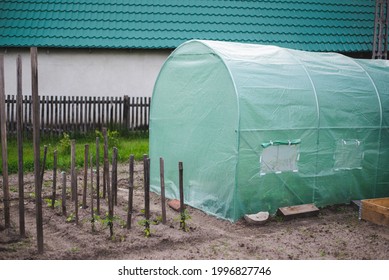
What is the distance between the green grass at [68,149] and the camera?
454 inches

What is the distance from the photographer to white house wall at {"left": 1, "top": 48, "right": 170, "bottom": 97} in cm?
1570

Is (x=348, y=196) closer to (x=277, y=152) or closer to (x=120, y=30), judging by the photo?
(x=277, y=152)

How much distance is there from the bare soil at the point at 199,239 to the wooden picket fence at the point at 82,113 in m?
6.68

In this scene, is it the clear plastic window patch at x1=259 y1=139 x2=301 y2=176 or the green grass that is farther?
the green grass

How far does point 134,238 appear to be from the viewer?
22.8 ft

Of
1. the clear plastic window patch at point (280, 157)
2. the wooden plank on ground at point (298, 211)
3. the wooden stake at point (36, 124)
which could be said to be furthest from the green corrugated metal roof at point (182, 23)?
the wooden stake at point (36, 124)

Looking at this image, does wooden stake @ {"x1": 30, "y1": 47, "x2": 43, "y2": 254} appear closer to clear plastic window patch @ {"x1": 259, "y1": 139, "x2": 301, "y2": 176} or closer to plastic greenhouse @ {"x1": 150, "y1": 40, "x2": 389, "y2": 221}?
plastic greenhouse @ {"x1": 150, "y1": 40, "x2": 389, "y2": 221}

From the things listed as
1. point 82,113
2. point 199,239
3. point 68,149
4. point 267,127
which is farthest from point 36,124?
point 82,113

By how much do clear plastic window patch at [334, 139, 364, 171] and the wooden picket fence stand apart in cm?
820

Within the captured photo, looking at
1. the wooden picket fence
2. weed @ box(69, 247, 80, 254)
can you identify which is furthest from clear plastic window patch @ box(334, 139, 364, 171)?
the wooden picket fence

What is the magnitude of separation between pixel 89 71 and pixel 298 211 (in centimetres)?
1005

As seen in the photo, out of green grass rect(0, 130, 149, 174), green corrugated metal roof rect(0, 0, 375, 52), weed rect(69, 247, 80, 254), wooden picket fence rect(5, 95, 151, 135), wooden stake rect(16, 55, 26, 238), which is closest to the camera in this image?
wooden stake rect(16, 55, 26, 238)

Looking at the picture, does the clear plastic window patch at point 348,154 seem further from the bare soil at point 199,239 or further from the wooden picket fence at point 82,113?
the wooden picket fence at point 82,113
